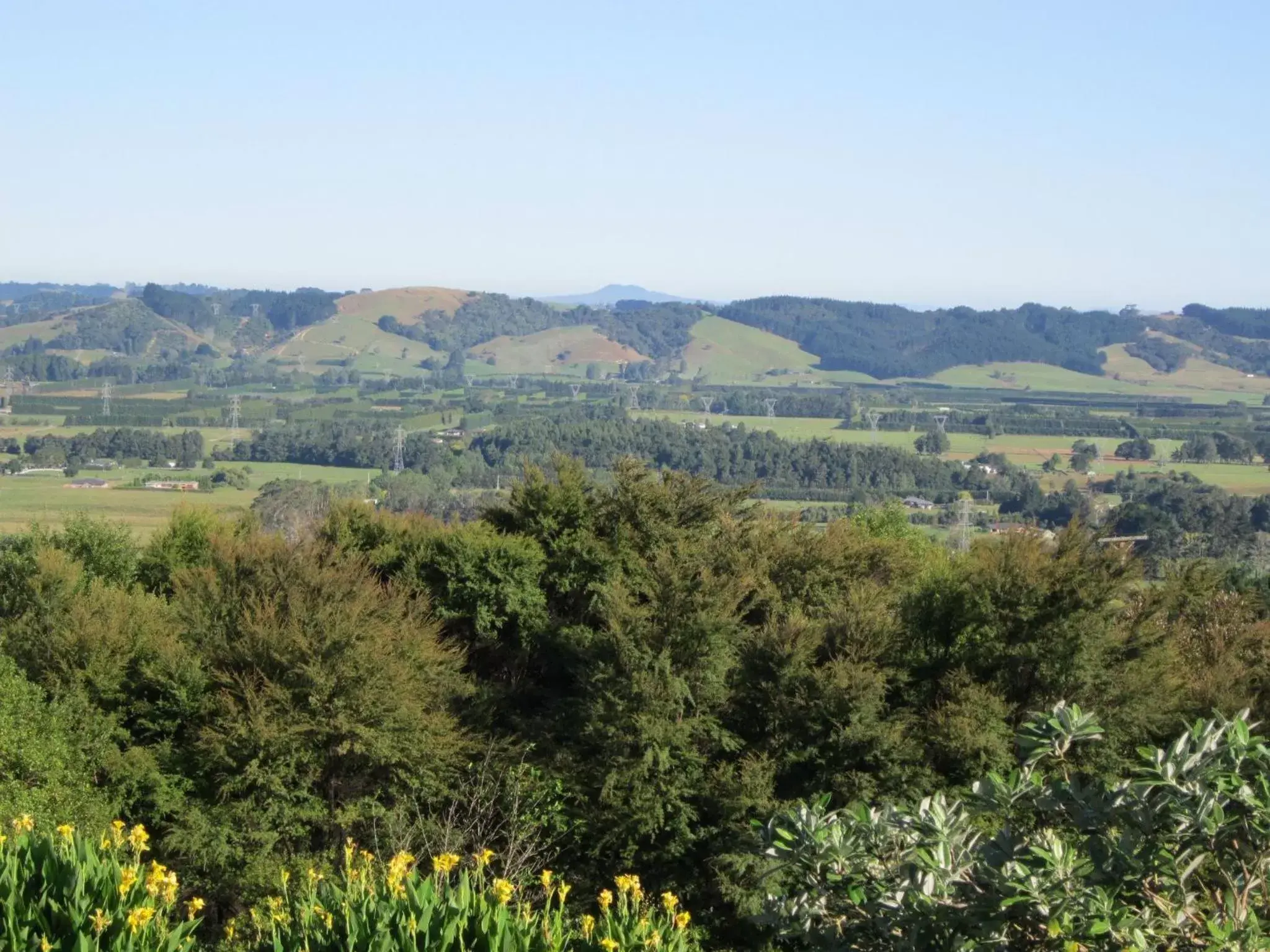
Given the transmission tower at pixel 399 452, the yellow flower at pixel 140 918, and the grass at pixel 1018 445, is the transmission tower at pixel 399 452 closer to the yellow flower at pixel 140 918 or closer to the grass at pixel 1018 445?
the grass at pixel 1018 445

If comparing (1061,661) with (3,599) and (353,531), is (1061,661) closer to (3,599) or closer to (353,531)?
(353,531)

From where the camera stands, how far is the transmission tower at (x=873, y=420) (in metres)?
114

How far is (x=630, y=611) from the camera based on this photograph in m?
17.7

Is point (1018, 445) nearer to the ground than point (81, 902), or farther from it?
nearer to the ground

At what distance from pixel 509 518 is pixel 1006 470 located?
234 ft

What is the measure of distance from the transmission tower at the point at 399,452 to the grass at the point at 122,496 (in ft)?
5.85

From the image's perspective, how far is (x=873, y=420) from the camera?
12656cm

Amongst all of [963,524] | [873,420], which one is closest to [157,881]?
[963,524]

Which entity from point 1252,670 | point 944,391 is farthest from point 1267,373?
point 1252,670

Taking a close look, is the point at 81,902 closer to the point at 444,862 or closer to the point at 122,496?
the point at 444,862

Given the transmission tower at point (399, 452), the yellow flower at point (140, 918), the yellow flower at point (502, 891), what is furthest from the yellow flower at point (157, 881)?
the transmission tower at point (399, 452)

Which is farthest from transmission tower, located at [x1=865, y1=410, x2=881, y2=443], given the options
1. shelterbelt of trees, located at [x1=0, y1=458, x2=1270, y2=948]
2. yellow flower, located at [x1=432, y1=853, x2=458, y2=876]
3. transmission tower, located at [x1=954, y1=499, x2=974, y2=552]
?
yellow flower, located at [x1=432, y1=853, x2=458, y2=876]

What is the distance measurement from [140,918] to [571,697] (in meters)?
13.1

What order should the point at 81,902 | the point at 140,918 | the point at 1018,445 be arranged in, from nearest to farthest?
the point at 140,918
the point at 81,902
the point at 1018,445
